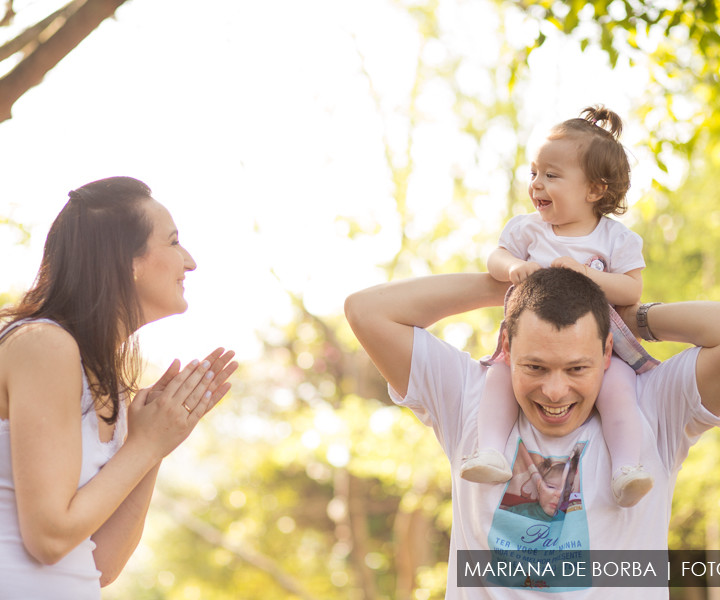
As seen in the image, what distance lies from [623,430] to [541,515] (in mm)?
335

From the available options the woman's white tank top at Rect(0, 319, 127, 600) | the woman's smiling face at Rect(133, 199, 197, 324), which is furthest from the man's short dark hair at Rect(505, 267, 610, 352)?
the woman's white tank top at Rect(0, 319, 127, 600)

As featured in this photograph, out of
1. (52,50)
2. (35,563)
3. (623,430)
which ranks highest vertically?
(52,50)

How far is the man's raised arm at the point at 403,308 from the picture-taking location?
96.7 inches

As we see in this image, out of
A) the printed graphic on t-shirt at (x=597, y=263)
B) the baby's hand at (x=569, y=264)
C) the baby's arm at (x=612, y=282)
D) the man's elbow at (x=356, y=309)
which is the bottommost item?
the man's elbow at (x=356, y=309)

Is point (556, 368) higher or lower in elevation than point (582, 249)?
lower

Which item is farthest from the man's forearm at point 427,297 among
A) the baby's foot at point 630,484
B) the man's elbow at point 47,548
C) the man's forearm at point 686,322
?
the man's elbow at point 47,548

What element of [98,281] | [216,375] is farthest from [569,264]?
[98,281]

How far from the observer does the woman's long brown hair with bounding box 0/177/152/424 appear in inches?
82.0

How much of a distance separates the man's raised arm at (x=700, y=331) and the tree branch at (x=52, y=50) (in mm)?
2237

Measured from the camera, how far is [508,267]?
2.46m

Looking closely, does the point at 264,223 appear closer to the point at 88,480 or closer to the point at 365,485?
the point at 365,485

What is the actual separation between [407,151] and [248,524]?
7.45 metres

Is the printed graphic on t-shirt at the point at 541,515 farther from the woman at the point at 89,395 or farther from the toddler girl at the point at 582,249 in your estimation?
the woman at the point at 89,395

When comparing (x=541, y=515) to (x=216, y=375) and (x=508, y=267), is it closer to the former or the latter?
(x=508, y=267)
